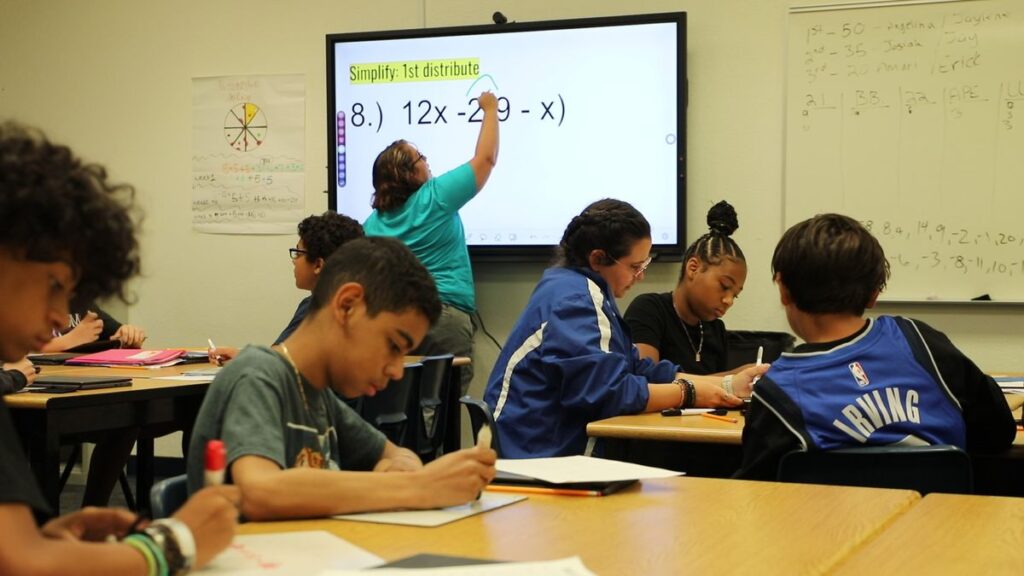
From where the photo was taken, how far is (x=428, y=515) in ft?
5.09

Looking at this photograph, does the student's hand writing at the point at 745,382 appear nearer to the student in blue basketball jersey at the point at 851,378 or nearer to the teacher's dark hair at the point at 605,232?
the teacher's dark hair at the point at 605,232

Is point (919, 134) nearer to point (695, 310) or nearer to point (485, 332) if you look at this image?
point (695, 310)

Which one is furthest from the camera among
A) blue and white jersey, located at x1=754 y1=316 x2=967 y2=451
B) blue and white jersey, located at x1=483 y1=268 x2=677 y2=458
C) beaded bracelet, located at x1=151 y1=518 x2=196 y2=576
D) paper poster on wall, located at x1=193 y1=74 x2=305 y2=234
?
paper poster on wall, located at x1=193 y1=74 x2=305 y2=234

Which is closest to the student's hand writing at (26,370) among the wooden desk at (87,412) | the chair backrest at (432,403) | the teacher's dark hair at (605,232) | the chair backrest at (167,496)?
the wooden desk at (87,412)

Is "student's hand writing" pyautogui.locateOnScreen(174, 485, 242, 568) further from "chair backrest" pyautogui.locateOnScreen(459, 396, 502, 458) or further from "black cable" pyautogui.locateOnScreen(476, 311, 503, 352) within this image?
"black cable" pyautogui.locateOnScreen(476, 311, 503, 352)

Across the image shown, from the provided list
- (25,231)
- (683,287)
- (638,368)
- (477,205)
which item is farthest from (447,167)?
(25,231)

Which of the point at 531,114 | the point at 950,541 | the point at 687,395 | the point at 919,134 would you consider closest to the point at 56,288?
the point at 950,541

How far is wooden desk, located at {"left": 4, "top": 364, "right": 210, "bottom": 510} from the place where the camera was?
2939 mm

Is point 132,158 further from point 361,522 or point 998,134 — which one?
point 361,522

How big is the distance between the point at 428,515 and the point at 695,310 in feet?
7.60

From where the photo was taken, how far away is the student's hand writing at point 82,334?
417 centimetres

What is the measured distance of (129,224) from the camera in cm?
119

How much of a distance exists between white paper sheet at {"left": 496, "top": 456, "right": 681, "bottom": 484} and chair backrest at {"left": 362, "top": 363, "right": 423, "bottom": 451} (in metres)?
1.41

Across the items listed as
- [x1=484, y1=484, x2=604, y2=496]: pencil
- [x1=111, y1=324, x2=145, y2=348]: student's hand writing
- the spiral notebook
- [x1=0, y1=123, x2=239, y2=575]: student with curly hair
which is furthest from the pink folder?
[x1=0, y1=123, x2=239, y2=575]: student with curly hair
